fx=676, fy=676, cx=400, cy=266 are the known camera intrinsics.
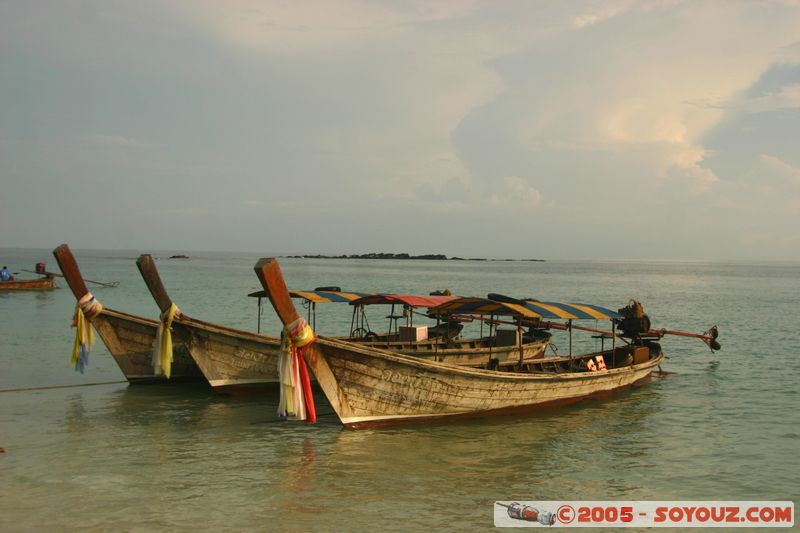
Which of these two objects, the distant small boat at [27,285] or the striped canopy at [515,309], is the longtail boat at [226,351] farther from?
the distant small boat at [27,285]

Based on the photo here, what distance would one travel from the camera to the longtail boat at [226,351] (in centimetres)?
1450

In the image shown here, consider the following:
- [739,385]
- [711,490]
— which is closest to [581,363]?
[739,385]

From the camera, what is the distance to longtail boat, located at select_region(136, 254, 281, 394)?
14500 millimetres

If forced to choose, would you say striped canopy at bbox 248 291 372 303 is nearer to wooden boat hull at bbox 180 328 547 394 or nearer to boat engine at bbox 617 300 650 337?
wooden boat hull at bbox 180 328 547 394

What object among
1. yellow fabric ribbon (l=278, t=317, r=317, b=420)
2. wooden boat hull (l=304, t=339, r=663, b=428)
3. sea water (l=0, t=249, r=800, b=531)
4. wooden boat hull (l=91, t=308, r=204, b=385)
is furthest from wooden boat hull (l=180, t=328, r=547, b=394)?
yellow fabric ribbon (l=278, t=317, r=317, b=420)

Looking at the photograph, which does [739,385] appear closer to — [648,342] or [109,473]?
[648,342]

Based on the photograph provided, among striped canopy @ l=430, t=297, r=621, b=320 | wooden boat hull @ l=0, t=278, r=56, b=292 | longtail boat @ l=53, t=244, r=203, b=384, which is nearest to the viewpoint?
striped canopy @ l=430, t=297, r=621, b=320

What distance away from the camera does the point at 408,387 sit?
40.4 ft

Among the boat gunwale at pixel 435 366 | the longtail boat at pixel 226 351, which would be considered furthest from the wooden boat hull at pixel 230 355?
the boat gunwale at pixel 435 366

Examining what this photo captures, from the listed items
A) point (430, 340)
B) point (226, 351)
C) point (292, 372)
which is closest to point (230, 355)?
point (226, 351)

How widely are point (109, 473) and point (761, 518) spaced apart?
30.2 feet

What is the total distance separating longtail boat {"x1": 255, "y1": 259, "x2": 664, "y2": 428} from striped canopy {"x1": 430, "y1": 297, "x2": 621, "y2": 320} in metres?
1.33

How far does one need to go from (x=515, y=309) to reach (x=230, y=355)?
631 centimetres

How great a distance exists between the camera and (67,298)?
46.9 m
